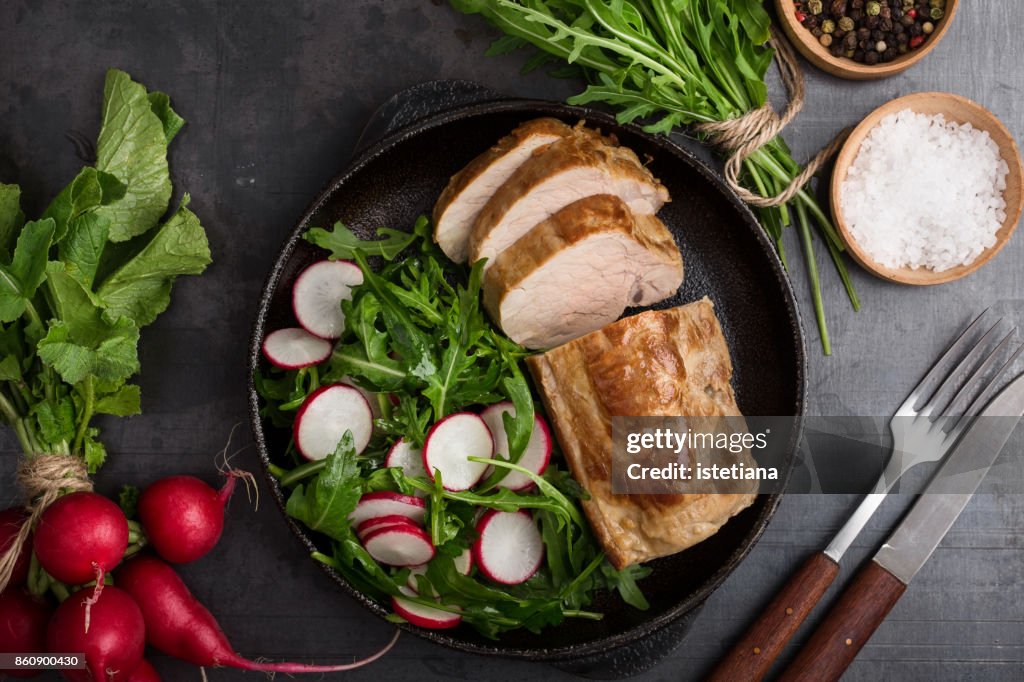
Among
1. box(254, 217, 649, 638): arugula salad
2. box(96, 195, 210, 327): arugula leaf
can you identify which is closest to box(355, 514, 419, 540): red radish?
box(254, 217, 649, 638): arugula salad

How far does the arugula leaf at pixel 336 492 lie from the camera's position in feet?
7.53

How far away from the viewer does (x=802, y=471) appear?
9.06 feet

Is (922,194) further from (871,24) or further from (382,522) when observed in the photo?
(382,522)

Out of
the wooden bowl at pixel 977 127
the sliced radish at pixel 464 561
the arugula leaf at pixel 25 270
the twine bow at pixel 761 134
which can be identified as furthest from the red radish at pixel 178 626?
the wooden bowl at pixel 977 127

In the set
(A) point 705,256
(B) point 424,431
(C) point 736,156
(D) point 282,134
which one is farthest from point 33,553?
(C) point 736,156

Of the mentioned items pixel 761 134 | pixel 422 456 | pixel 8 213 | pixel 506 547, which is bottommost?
pixel 506 547

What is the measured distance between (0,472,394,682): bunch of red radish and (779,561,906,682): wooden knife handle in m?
1.37

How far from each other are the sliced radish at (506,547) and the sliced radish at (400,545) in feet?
0.52

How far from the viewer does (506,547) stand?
247 centimetres

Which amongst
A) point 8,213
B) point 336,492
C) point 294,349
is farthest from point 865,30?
point 8,213

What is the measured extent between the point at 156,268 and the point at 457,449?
113 cm

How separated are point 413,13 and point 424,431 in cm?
145

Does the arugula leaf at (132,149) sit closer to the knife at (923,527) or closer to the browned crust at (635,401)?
the browned crust at (635,401)

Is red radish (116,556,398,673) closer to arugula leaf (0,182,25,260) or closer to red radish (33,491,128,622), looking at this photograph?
red radish (33,491,128,622)
